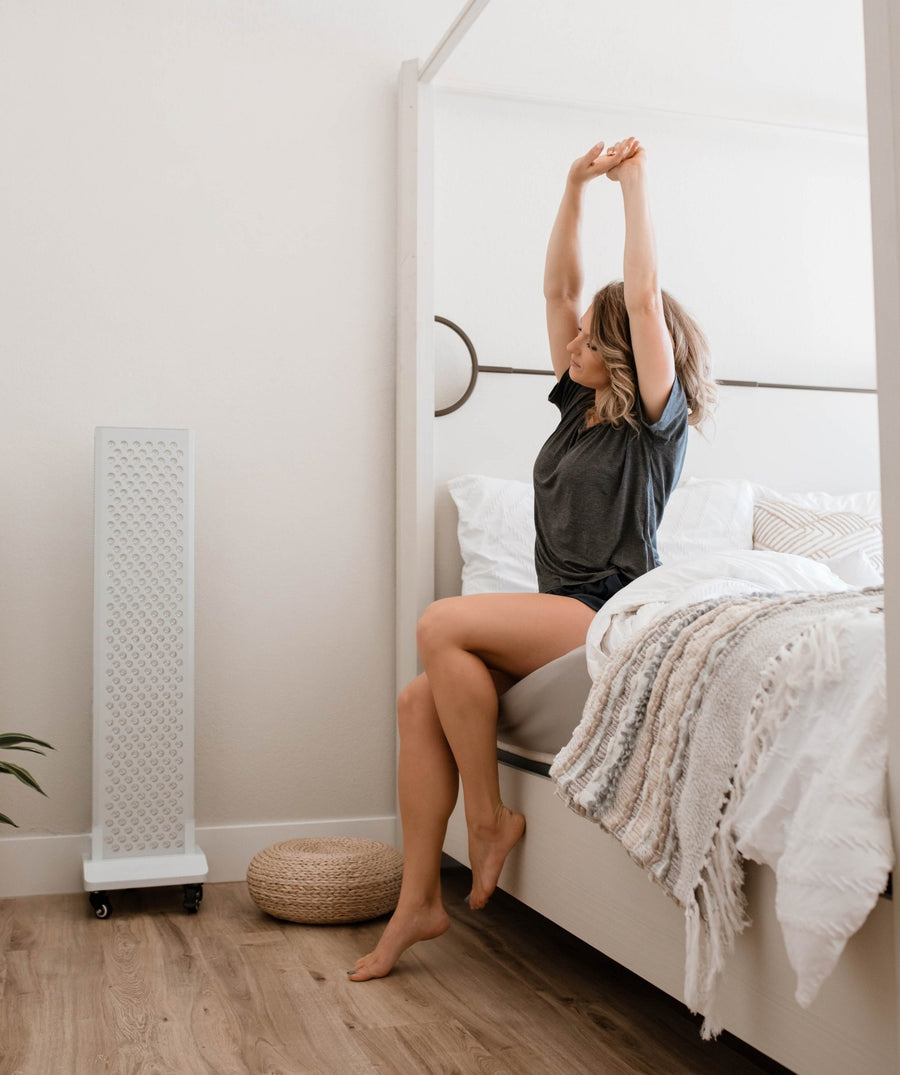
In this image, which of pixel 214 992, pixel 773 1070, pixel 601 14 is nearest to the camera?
pixel 773 1070

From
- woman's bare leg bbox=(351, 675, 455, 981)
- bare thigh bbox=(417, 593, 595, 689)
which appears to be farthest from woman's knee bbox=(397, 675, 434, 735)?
bare thigh bbox=(417, 593, 595, 689)

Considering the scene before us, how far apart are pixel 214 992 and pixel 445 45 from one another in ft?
6.45

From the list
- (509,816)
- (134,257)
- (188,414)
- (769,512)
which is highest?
(134,257)

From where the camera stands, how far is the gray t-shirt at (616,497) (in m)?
1.93

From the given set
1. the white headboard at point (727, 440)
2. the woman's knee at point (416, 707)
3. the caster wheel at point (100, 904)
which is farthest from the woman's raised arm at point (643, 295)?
the caster wheel at point (100, 904)

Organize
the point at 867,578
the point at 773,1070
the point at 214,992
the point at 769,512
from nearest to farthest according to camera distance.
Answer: the point at 773,1070, the point at 214,992, the point at 867,578, the point at 769,512

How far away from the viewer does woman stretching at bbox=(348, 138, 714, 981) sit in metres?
1.82

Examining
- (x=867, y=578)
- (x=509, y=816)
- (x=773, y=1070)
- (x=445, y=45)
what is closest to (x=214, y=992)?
(x=509, y=816)

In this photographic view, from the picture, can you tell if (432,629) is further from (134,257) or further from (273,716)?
(134,257)

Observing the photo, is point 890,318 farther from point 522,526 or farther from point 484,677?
point 522,526

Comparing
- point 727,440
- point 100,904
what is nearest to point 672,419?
point 727,440

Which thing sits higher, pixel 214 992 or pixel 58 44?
pixel 58 44

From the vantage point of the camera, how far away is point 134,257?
258 cm

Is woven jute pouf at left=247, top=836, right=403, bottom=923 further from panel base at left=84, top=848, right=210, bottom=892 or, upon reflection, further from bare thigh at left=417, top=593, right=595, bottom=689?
bare thigh at left=417, top=593, right=595, bottom=689
